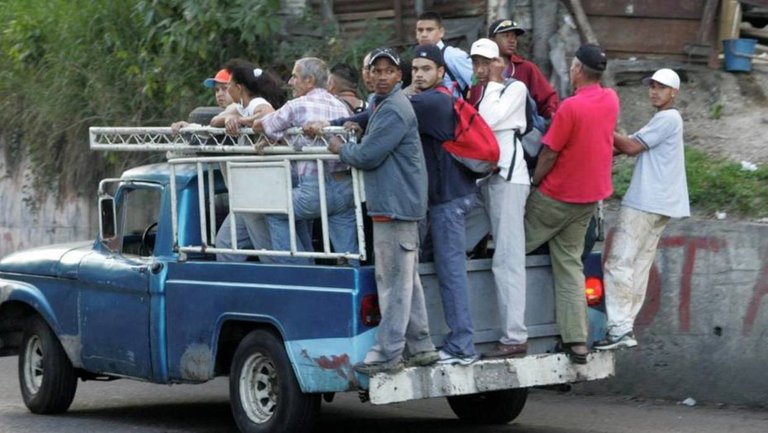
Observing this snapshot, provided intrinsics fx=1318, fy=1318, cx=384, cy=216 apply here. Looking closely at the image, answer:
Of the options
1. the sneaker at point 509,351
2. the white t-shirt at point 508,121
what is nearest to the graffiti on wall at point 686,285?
the white t-shirt at point 508,121

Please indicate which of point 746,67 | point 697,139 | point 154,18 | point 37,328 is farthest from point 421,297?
point 154,18

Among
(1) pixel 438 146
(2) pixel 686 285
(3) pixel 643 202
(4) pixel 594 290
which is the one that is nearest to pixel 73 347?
(1) pixel 438 146

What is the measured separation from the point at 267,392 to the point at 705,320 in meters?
3.24

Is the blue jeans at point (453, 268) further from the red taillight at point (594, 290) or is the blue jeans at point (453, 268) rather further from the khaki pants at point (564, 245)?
the red taillight at point (594, 290)

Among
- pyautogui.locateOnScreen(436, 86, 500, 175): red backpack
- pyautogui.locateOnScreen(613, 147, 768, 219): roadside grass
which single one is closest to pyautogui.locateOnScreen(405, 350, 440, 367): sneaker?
pyautogui.locateOnScreen(436, 86, 500, 175): red backpack

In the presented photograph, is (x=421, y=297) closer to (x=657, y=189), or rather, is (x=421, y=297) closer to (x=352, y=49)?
(x=657, y=189)

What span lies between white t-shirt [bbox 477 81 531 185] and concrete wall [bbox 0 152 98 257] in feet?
27.1

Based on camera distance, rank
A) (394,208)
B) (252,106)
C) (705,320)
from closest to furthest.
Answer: (394,208)
(252,106)
(705,320)

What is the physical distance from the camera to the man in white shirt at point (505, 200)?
7359 millimetres

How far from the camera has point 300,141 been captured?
7430 millimetres

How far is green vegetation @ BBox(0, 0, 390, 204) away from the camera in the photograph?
41.5ft

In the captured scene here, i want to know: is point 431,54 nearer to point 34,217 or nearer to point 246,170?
point 246,170

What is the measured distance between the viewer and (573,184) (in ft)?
24.6

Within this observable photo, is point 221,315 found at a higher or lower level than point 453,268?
lower
